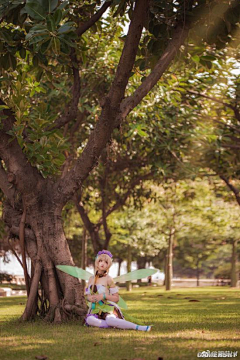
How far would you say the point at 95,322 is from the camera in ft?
26.6

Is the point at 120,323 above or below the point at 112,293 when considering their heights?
below

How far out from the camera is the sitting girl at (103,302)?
795 cm

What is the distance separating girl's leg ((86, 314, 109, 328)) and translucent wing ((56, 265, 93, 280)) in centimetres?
75

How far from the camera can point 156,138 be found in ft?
51.5

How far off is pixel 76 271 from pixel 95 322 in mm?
1068

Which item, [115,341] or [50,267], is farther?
[50,267]

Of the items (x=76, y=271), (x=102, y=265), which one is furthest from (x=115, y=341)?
(x=76, y=271)

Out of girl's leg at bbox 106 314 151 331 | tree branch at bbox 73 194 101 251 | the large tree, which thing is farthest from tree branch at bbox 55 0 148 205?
tree branch at bbox 73 194 101 251

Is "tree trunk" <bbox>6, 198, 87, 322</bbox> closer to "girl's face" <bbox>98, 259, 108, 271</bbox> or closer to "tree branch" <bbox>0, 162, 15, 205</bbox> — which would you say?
"tree branch" <bbox>0, 162, 15, 205</bbox>

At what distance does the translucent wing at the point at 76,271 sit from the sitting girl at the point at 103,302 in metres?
0.27

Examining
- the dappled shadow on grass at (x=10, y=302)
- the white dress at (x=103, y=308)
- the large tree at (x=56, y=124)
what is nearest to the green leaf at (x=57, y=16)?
the large tree at (x=56, y=124)

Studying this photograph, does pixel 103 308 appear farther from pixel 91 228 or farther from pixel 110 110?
pixel 91 228

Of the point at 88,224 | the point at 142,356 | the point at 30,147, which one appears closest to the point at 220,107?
the point at 88,224

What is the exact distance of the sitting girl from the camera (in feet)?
26.1
